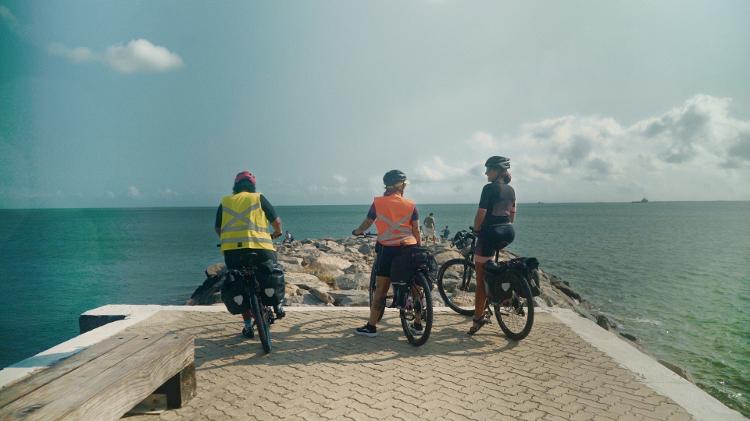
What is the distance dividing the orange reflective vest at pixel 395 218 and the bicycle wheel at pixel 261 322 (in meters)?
1.80

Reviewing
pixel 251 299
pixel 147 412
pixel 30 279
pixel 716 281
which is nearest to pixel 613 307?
pixel 716 281

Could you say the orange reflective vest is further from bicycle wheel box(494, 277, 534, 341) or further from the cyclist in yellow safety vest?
bicycle wheel box(494, 277, 534, 341)

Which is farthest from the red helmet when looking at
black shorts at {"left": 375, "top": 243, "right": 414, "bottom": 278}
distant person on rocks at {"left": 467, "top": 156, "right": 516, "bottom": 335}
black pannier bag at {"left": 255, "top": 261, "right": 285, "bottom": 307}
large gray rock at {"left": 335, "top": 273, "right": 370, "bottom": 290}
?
large gray rock at {"left": 335, "top": 273, "right": 370, "bottom": 290}

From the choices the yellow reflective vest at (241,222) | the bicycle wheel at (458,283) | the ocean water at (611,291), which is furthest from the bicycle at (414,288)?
the ocean water at (611,291)

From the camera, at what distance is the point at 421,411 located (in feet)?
13.3

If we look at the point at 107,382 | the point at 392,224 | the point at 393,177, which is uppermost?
the point at 393,177

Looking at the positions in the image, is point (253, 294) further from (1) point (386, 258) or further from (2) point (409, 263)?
(2) point (409, 263)

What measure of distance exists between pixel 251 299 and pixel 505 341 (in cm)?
337

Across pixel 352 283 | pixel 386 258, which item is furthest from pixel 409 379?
pixel 352 283

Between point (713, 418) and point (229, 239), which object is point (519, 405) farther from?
point (229, 239)

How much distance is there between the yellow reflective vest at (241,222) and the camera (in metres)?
5.54

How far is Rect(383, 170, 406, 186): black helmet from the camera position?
603 centimetres

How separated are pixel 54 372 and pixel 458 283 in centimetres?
620

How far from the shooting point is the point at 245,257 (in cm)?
561
